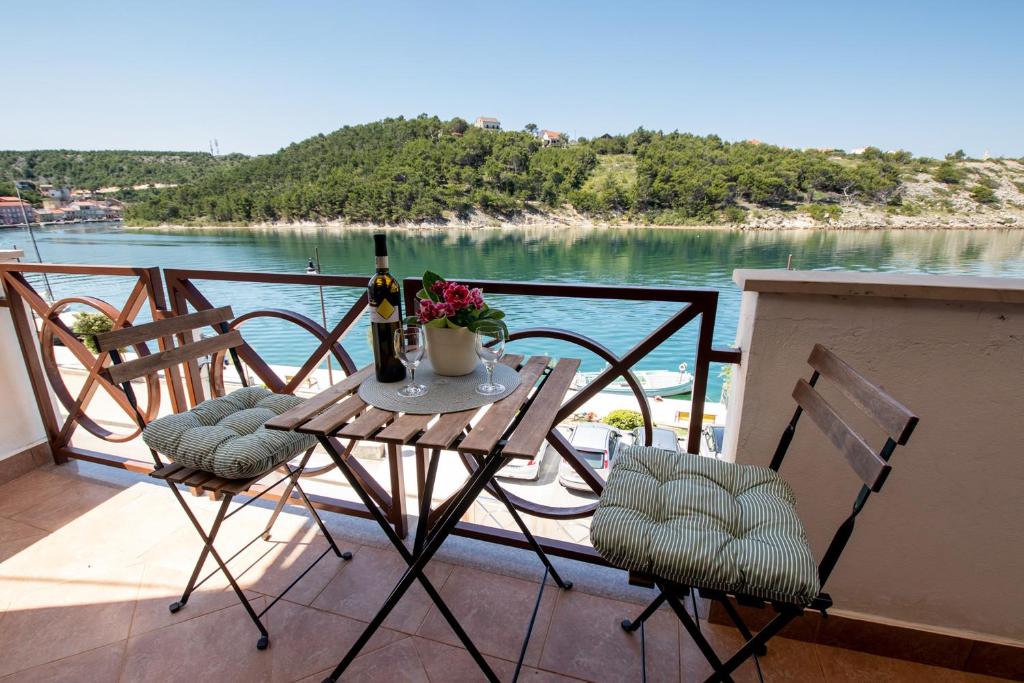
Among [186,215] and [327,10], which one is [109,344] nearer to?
[327,10]

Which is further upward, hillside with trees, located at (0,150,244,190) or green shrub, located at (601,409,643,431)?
hillside with trees, located at (0,150,244,190)

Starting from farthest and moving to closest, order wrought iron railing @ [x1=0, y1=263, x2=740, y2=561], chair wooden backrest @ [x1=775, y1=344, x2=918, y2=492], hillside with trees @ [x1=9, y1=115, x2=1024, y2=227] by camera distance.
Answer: hillside with trees @ [x1=9, y1=115, x2=1024, y2=227] → wrought iron railing @ [x1=0, y1=263, x2=740, y2=561] → chair wooden backrest @ [x1=775, y1=344, x2=918, y2=492]

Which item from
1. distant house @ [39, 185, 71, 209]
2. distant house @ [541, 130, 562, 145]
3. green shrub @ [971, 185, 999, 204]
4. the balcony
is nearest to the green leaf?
the balcony

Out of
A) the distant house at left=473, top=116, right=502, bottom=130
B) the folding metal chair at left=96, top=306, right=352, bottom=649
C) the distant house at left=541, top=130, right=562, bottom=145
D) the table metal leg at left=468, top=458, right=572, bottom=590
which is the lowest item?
the table metal leg at left=468, top=458, right=572, bottom=590

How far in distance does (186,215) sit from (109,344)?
4196 centimetres

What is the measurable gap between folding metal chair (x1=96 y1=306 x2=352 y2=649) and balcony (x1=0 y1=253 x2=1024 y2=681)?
0.12 meters

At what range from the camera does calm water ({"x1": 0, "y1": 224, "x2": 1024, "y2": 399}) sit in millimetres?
25562

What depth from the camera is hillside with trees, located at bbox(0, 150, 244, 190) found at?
19.4 metres

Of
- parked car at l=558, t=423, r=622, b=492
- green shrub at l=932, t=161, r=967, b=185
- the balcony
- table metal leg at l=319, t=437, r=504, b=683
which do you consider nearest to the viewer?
table metal leg at l=319, t=437, r=504, b=683

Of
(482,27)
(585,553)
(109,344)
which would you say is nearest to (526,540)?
(585,553)

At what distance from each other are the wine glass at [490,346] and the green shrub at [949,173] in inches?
1840

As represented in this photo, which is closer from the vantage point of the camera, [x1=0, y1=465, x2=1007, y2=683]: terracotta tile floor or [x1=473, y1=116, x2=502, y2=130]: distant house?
[x1=0, y1=465, x2=1007, y2=683]: terracotta tile floor

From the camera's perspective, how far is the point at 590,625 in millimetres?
1338

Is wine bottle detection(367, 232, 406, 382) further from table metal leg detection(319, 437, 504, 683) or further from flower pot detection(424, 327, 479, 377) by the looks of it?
table metal leg detection(319, 437, 504, 683)
